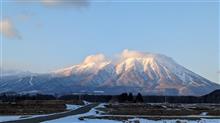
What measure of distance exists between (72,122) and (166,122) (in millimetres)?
8798

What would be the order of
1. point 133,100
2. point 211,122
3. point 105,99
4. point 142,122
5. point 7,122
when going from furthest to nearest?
point 105,99
point 133,100
point 211,122
point 142,122
point 7,122

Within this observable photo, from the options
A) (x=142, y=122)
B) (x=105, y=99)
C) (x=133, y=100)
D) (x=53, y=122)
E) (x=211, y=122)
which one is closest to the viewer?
(x=53, y=122)

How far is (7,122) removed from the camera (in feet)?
128

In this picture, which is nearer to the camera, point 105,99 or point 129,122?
point 129,122

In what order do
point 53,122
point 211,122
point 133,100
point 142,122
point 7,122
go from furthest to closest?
point 133,100 < point 211,122 < point 142,122 < point 53,122 < point 7,122

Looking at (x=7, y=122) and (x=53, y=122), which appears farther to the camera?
(x=53, y=122)

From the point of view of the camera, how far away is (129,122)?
141 ft

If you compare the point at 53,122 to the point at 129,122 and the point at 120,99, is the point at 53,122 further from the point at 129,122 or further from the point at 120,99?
the point at 120,99

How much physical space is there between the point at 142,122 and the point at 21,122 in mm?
11283

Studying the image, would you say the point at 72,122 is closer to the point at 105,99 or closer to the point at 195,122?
the point at 195,122

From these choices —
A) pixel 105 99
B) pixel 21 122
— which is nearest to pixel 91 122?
pixel 21 122

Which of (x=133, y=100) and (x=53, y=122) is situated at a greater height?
(x=133, y=100)

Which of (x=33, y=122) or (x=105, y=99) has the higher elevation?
(x=105, y=99)

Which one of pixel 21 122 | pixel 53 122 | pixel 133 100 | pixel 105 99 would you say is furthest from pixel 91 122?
pixel 105 99
